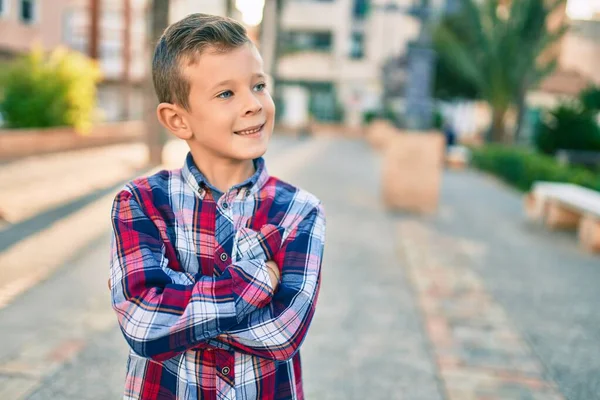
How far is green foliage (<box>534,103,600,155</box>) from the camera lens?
51.9 ft

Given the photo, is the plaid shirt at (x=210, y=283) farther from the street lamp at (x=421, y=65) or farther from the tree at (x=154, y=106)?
the tree at (x=154, y=106)

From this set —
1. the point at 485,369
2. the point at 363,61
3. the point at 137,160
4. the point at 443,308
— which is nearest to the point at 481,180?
A: the point at 137,160

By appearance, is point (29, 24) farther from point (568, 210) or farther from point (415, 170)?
point (568, 210)

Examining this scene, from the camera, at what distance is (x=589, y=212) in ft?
24.2

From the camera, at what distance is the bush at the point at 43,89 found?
13898mm

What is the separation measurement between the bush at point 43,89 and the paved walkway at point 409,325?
881 centimetres

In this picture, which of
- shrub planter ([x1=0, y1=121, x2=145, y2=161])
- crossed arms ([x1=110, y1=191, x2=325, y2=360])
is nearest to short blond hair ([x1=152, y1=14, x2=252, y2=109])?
crossed arms ([x1=110, y1=191, x2=325, y2=360])

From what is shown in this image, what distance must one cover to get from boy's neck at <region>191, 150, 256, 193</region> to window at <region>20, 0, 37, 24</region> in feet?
74.7

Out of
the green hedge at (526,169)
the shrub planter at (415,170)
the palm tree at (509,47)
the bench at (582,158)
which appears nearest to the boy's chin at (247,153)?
the shrub planter at (415,170)

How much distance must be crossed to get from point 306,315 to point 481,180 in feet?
48.7

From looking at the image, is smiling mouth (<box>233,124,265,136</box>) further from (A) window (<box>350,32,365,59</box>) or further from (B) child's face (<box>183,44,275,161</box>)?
(A) window (<box>350,32,365,59</box>)

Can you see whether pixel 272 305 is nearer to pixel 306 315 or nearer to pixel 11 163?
pixel 306 315

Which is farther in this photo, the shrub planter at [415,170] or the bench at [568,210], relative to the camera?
the shrub planter at [415,170]

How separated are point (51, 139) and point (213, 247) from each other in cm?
1319
